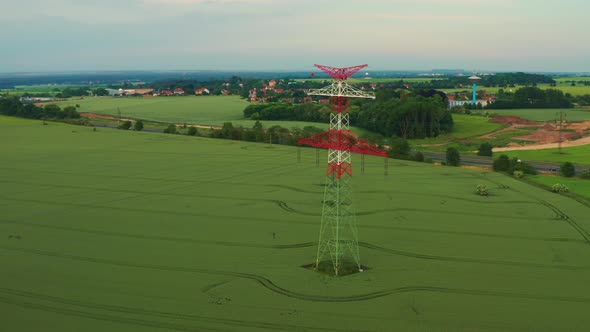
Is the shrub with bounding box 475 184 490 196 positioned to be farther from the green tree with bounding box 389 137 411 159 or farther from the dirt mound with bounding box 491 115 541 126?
the dirt mound with bounding box 491 115 541 126

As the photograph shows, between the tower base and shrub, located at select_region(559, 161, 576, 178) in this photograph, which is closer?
the tower base

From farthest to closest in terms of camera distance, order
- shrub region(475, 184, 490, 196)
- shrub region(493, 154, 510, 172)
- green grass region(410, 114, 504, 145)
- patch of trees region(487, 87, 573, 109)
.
Result: patch of trees region(487, 87, 573, 109), green grass region(410, 114, 504, 145), shrub region(493, 154, 510, 172), shrub region(475, 184, 490, 196)

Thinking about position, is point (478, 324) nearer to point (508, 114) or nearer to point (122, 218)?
point (122, 218)

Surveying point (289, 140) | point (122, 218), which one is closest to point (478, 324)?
Answer: point (122, 218)

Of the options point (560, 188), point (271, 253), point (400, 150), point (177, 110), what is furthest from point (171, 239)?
point (177, 110)

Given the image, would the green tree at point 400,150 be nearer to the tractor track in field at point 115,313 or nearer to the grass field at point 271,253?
the grass field at point 271,253

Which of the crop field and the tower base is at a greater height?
the crop field

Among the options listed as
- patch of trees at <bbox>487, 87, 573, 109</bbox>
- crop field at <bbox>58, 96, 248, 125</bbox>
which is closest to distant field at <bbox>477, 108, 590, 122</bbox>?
patch of trees at <bbox>487, 87, 573, 109</bbox>
